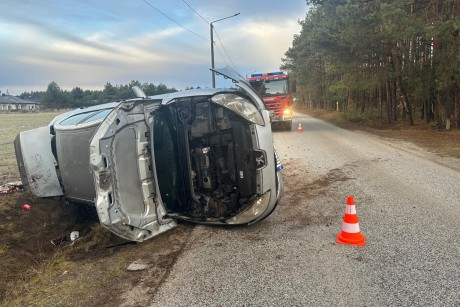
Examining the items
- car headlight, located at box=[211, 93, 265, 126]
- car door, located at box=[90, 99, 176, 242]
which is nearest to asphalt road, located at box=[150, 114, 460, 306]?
car door, located at box=[90, 99, 176, 242]

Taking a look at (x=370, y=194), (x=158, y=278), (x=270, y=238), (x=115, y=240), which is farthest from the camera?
(x=370, y=194)

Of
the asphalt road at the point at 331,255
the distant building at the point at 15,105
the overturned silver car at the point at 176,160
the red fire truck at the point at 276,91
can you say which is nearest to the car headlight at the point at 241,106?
the overturned silver car at the point at 176,160

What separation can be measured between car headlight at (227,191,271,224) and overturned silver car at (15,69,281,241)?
0.04 feet

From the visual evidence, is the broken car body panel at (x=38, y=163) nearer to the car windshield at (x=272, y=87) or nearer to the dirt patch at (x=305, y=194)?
the dirt patch at (x=305, y=194)

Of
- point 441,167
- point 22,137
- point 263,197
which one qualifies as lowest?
point 441,167

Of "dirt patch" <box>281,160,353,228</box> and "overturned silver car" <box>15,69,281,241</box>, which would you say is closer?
"overturned silver car" <box>15,69,281,241</box>

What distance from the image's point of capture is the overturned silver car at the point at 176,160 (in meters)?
4.46

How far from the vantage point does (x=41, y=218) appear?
6.11 meters

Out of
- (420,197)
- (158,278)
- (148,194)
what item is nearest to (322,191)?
(420,197)

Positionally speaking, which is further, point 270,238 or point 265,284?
point 270,238

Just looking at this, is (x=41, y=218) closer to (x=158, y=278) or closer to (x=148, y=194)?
(x=148, y=194)

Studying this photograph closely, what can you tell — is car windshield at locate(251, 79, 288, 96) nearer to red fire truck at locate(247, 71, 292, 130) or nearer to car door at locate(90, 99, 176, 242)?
red fire truck at locate(247, 71, 292, 130)

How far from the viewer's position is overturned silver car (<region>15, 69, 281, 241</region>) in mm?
4461

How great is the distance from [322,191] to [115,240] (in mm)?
3963
